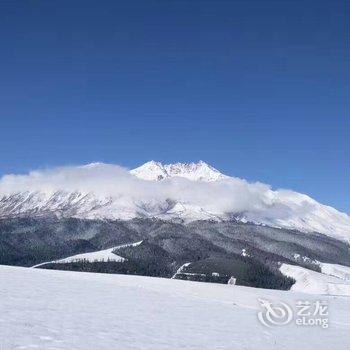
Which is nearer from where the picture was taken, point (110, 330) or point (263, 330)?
point (110, 330)

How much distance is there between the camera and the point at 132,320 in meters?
28.2

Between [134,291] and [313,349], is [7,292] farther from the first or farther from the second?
[313,349]

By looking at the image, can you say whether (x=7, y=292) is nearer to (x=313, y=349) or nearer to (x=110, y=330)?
(x=110, y=330)

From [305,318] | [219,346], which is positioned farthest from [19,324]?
[305,318]

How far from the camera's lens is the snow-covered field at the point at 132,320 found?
71.7ft

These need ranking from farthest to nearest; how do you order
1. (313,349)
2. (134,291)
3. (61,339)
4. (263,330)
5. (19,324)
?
(134,291) < (263,330) < (313,349) < (19,324) < (61,339)

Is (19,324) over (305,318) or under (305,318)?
under

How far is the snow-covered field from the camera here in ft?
71.7

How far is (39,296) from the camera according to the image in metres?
32.1

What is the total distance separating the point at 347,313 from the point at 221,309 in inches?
617

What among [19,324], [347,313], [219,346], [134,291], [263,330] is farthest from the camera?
[347,313]

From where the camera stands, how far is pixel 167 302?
125 ft

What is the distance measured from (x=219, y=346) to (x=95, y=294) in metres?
15.0

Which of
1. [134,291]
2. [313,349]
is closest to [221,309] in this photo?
[134,291]
